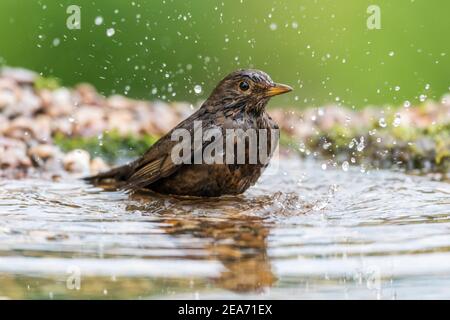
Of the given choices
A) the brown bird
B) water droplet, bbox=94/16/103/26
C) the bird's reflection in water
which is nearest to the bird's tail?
the brown bird

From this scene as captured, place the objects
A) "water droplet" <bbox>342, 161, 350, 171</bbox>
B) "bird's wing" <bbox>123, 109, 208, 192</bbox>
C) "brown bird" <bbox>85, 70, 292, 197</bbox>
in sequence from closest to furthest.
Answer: "brown bird" <bbox>85, 70, 292, 197</bbox> → "bird's wing" <bbox>123, 109, 208, 192</bbox> → "water droplet" <bbox>342, 161, 350, 171</bbox>

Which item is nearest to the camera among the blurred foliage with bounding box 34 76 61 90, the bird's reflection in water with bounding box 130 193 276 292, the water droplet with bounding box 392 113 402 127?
the bird's reflection in water with bounding box 130 193 276 292

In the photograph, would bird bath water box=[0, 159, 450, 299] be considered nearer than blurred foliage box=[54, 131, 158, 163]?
Yes

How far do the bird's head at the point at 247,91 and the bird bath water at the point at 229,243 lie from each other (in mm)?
652

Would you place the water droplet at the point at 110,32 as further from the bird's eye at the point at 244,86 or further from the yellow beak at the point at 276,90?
the yellow beak at the point at 276,90

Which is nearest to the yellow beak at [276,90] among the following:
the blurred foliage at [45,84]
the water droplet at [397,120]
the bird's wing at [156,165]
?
the bird's wing at [156,165]

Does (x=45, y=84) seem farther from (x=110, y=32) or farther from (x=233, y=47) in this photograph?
(x=233, y=47)

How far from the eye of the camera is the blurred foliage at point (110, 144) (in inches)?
321

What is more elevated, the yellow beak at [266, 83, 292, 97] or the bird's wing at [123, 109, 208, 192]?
the yellow beak at [266, 83, 292, 97]

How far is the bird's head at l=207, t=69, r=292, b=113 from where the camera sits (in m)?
6.41

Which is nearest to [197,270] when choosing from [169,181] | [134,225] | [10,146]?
[134,225]

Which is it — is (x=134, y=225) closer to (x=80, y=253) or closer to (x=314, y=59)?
(x=80, y=253)

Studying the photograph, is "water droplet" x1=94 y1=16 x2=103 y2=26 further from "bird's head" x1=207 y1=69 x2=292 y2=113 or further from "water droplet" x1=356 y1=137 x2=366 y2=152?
"bird's head" x1=207 y1=69 x2=292 y2=113

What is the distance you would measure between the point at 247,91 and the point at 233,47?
4006 mm
